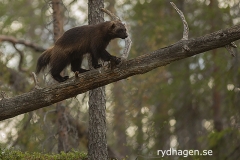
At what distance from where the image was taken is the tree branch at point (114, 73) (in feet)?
21.2

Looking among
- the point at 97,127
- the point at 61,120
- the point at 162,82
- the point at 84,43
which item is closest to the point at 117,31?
the point at 84,43

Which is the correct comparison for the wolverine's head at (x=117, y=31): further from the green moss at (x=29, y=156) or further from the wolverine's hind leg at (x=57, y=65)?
the green moss at (x=29, y=156)

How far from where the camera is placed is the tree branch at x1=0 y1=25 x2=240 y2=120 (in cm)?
647

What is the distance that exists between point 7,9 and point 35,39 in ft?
16.9

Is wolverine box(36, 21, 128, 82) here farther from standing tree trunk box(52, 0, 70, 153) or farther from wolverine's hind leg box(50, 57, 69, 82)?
standing tree trunk box(52, 0, 70, 153)

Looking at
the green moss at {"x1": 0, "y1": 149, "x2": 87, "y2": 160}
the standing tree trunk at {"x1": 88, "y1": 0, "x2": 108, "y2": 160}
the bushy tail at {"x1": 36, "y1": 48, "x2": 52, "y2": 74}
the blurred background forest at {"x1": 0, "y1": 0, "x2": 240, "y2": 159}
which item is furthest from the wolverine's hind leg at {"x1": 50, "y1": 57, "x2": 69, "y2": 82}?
the blurred background forest at {"x1": 0, "y1": 0, "x2": 240, "y2": 159}

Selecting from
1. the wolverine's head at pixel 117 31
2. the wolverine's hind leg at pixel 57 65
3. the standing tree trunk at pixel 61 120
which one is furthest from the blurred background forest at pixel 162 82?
the wolverine's head at pixel 117 31

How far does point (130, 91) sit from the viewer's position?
50.2 feet

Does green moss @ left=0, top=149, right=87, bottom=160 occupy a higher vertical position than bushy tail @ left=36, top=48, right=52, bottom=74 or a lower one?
lower

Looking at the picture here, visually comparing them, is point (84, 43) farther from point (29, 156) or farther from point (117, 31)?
point (29, 156)

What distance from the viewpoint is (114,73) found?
6.78 m

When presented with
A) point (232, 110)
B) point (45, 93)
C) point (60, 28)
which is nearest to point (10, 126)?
point (60, 28)

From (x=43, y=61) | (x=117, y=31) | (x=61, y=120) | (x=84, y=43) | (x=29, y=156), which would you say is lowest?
(x=29, y=156)

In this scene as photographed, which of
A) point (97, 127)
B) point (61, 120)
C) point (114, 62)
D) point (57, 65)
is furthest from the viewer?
point (61, 120)
